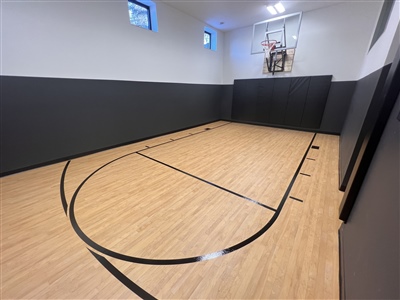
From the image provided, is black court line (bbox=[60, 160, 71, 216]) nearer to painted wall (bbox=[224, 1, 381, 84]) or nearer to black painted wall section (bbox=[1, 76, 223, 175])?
black painted wall section (bbox=[1, 76, 223, 175])

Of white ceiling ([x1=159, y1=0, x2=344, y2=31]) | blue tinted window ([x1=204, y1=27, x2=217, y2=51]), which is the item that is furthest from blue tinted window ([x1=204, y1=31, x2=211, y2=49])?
white ceiling ([x1=159, y1=0, x2=344, y2=31])

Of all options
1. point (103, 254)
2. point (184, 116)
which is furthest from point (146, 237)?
point (184, 116)

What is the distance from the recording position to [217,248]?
1548 mm

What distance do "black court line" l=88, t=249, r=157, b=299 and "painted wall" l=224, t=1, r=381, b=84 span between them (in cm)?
676

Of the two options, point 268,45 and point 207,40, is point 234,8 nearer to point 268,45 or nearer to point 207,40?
point 268,45

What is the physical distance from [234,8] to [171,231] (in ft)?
19.3

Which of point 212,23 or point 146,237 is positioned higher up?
point 212,23

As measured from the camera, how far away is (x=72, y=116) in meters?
3.36

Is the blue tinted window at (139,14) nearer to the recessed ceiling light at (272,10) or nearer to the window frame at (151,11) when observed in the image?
the window frame at (151,11)

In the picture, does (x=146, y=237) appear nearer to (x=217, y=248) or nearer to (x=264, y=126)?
(x=217, y=248)

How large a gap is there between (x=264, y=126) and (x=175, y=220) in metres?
5.94

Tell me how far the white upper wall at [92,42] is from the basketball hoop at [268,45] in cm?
244

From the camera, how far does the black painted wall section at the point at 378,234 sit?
0.77 meters

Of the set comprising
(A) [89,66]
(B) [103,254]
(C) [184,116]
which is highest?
(A) [89,66]
